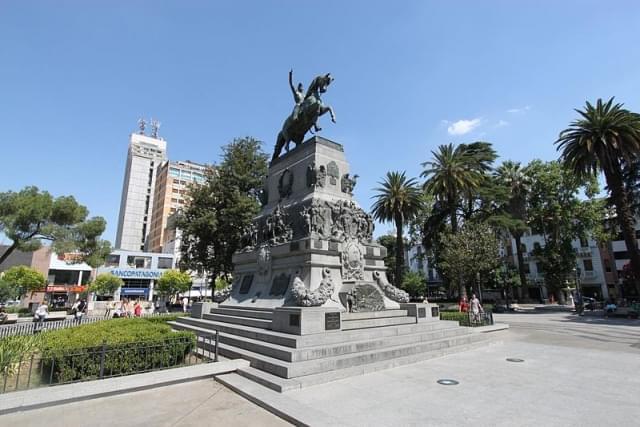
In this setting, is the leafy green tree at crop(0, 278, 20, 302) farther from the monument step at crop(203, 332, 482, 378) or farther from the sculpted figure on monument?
the sculpted figure on monument

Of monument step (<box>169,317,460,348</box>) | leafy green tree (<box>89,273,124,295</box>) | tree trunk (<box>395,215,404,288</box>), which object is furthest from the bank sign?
monument step (<box>169,317,460,348</box>)

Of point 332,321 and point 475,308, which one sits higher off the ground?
point 332,321

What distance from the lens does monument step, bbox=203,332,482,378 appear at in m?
8.01

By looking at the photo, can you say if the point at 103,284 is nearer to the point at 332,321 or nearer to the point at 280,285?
the point at 280,285

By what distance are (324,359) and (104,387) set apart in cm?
496

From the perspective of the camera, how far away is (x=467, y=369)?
9.19 metres

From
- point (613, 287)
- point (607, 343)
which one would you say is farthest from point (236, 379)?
point (613, 287)

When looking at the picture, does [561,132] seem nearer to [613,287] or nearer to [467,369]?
[467,369]

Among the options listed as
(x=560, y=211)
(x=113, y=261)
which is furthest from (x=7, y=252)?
(x=560, y=211)

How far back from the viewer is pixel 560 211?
137 feet

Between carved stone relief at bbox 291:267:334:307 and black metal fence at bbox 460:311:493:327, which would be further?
black metal fence at bbox 460:311:493:327

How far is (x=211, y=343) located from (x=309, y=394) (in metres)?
6.04

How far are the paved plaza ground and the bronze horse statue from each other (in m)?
12.6

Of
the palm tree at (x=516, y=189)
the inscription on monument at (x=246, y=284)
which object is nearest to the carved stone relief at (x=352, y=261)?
the inscription on monument at (x=246, y=284)
